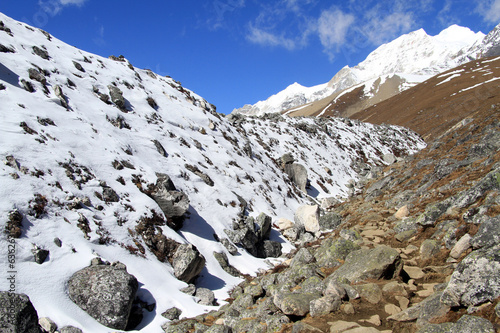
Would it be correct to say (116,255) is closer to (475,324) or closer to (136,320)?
(136,320)

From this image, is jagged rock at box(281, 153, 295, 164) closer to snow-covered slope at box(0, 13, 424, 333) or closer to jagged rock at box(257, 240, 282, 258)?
snow-covered slope at box(0, 13, 424, 333)

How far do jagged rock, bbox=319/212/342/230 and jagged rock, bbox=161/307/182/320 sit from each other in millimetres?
12818

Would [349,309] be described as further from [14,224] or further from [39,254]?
[14,224]

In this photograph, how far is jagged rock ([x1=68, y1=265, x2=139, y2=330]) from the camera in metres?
9.90

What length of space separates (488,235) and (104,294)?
11.8m

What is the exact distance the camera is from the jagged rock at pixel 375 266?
841 cm

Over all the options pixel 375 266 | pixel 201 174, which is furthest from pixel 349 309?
pixel 201 174

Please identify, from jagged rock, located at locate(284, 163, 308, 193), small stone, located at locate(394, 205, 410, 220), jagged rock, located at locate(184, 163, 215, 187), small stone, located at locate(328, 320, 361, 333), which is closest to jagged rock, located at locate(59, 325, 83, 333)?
small stone, located at locate(328, 320, 361, 333)

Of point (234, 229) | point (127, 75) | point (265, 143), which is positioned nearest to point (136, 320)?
point (234, 229)

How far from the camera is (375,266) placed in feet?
28.0

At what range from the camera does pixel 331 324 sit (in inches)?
275

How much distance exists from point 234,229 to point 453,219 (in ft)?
40.6

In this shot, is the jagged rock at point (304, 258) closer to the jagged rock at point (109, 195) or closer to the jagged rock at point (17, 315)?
the jagged rock at point (17, 315)

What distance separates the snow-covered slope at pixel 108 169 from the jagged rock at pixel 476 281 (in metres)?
9.46
